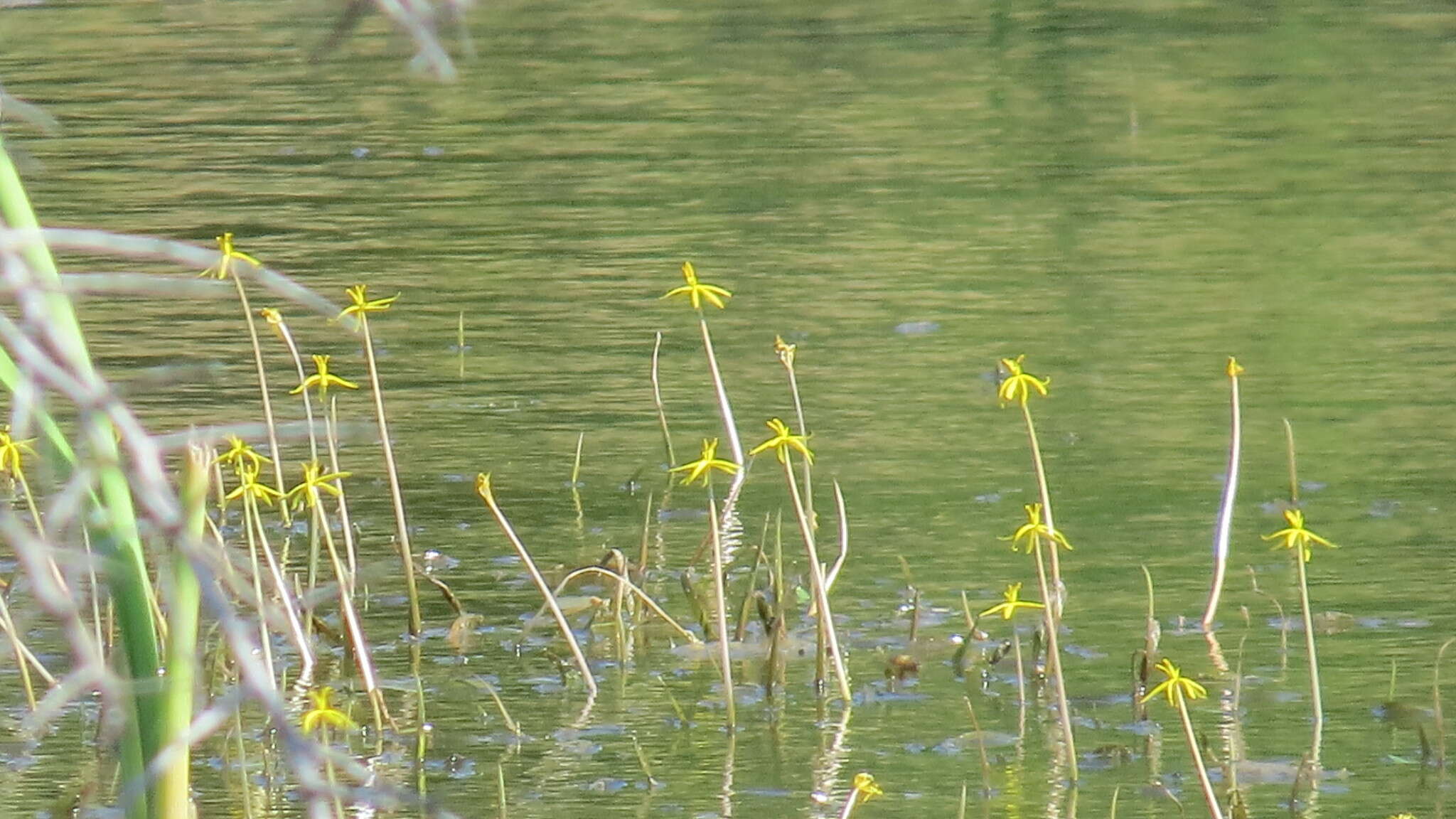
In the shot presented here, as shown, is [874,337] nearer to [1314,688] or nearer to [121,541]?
[1314,688]

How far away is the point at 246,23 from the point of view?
22281mm

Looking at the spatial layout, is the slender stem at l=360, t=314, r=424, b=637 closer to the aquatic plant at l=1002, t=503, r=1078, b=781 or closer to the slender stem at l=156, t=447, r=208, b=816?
the aquatic plant at l=1002, t=503, r=1078, b=781

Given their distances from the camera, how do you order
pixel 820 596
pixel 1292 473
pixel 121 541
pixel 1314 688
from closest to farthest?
1. pixel 121 541
2. pixel 1314 688
3. pixel 820 596
4. pixel 1292 473

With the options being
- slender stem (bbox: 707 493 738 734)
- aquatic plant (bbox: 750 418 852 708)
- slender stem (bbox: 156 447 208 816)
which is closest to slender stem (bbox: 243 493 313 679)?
slender stem (bbox: 707 493 738 734)

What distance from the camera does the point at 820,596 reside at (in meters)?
4.75

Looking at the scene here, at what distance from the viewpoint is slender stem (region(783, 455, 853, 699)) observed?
460 centimetres

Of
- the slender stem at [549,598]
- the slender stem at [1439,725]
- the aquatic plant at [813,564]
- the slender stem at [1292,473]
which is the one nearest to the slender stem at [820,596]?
the aquatic plant at [813,564]

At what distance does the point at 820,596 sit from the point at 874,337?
3.95 metres

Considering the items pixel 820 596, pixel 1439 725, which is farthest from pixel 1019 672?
pixel 1439 725

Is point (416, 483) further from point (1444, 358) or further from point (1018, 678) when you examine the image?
point (1444, 358)

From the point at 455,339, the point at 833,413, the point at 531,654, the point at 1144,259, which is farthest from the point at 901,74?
the point at 531,654

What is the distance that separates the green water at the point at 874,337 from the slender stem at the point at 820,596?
0.28ft

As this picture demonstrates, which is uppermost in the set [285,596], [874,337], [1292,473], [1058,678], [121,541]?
[121,541]

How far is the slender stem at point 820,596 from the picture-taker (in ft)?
15.1
